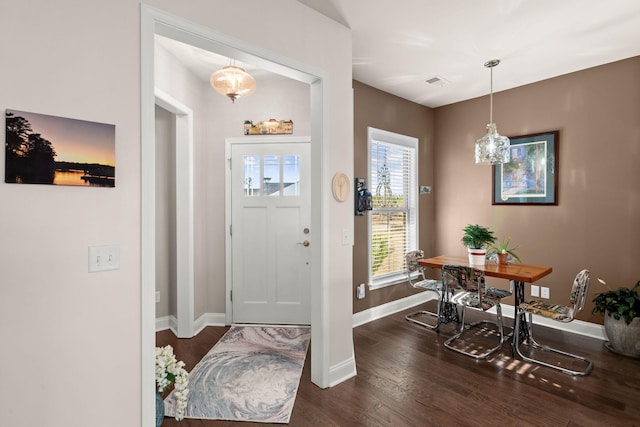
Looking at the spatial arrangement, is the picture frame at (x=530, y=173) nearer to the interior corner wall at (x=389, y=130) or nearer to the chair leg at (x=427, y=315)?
the interior corner wall at (x=389, y=130)

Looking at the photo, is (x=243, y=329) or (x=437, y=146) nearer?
(x=243, y=329)

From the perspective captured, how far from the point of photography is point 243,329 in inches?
135

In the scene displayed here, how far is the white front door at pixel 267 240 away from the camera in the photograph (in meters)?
3.56

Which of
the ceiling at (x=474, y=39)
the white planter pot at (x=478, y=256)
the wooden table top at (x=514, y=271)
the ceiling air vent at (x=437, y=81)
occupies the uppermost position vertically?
the ceiling air vent at (x=437, y=81)

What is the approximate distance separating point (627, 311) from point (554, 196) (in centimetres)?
128

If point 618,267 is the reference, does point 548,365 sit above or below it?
below

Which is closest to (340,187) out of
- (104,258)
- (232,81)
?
(232,81)

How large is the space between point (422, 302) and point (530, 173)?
2.15 meters

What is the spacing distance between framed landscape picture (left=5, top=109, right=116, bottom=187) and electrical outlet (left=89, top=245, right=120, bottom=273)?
0.29 metres

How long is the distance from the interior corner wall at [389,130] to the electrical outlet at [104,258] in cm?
255

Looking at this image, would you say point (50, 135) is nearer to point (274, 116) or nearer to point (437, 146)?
point (274, 116)

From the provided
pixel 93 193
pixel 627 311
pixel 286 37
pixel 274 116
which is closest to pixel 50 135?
pixel 93 193

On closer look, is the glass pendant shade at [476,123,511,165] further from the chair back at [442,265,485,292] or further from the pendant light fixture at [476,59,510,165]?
the chair back at [442,265,485,292]

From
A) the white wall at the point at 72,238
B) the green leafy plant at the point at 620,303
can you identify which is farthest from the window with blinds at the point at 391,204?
the white wall at the point at 72,238
